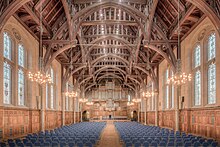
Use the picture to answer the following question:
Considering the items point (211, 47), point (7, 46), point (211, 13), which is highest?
point (211, 13)

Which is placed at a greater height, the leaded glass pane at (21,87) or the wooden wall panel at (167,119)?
the leaded glass pane at (21,87)

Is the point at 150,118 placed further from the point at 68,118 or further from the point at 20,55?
the point at 20,55

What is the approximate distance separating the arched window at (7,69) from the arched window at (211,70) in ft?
47.7

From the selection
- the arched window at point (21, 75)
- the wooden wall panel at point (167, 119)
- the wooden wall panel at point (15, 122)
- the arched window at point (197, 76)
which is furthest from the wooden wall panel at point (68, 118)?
the arched window at point (197, 76)

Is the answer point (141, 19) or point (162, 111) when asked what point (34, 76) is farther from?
point (162, 111)

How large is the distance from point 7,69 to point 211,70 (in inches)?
581

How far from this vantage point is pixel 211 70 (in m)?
21.0

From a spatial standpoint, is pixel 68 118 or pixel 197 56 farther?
pixel 68 118

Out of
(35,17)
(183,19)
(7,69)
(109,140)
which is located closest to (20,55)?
(7,69)

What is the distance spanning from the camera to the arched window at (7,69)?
2050cm

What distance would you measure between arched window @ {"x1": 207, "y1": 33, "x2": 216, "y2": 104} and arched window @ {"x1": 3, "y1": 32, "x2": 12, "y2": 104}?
14.5 meters

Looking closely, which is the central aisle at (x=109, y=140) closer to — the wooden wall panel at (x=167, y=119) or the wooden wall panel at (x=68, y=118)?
the wooden wall panel at (x=167, y=119)

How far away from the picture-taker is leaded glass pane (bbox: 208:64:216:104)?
20312mm

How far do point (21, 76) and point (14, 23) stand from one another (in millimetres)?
4971
